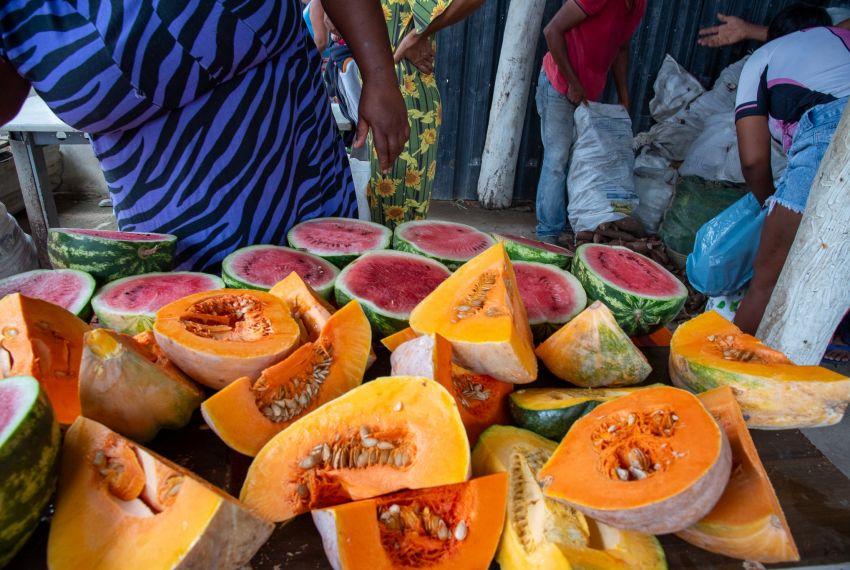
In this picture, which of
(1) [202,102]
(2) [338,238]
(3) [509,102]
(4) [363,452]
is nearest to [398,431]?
(4) [363,452]

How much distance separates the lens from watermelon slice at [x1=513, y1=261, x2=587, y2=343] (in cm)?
160

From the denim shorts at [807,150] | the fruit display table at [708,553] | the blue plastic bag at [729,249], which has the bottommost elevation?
the blue plastic bag at [729,249]

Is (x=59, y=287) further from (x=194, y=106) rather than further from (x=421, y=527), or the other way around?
(x=421, y=527)

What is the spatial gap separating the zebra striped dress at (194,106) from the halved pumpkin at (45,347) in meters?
0.67

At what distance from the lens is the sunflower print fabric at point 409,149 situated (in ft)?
11.1

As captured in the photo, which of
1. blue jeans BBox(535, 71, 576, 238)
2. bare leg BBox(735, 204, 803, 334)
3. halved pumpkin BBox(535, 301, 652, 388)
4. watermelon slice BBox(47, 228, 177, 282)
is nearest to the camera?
halved pumpkin BBox(535, 301, 652, 388)

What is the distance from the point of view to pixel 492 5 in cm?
578

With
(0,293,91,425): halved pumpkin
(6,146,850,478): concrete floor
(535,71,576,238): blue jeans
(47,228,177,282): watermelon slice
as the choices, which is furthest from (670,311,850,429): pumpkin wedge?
(6,146,850,478): concrete floor

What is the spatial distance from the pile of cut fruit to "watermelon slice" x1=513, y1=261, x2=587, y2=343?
152 mm

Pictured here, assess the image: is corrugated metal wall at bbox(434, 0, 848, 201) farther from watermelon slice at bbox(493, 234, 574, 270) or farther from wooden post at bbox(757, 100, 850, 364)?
watermelon slice at bbox(493, 234, 574, 270)

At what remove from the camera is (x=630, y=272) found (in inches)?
72.3

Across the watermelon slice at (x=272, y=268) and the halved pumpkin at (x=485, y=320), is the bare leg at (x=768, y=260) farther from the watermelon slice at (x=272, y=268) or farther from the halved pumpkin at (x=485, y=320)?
the watermelon slice at (x=272, y=268)

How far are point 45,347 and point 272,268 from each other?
68 cm

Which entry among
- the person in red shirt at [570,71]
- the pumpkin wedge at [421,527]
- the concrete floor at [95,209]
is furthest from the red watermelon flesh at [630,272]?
the concrete floor at [95,209]
